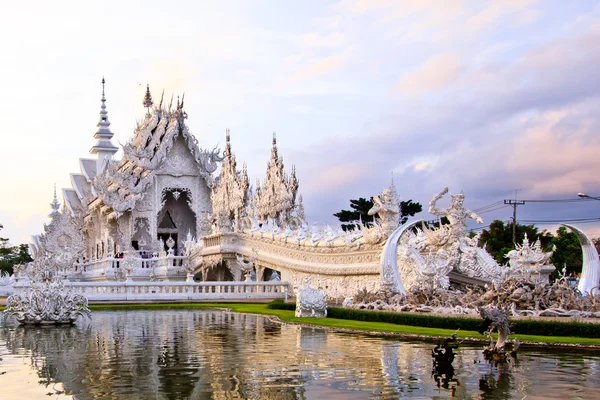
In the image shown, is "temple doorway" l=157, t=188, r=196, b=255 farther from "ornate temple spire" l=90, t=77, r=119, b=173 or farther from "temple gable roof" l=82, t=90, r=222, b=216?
"ornate temple spire" l=90, t=77, r=119, b=173

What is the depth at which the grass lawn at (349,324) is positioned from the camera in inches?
487

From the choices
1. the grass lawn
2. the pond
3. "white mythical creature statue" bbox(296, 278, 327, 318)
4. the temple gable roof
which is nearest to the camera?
the pond

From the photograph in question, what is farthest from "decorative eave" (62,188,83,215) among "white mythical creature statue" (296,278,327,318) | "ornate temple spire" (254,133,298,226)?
"white mythical creature statue" (296,278,327,318)

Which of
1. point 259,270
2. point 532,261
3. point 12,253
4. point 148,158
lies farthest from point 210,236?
point 12,253

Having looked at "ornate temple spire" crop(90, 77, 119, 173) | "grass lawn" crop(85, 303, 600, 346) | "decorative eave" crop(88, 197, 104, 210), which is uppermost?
"ornate temple spire" crop(90, 77, 119, 173)

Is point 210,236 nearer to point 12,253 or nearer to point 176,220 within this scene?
point 176,220

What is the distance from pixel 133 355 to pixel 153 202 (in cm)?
2996

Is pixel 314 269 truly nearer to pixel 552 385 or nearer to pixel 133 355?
pixel 133 355

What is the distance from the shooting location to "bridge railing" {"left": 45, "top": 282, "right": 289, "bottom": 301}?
2486cm

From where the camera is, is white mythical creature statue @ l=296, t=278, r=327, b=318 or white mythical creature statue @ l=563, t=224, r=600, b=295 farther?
white mythical creature statue @ l=296, t=278, r=327, b=318

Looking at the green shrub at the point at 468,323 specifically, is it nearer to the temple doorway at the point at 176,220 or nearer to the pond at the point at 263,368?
the pond at the point at 263,368

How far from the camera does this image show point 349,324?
1569 cm

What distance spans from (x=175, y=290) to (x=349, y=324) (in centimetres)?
1093

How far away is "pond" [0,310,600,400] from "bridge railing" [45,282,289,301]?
1028 cm
